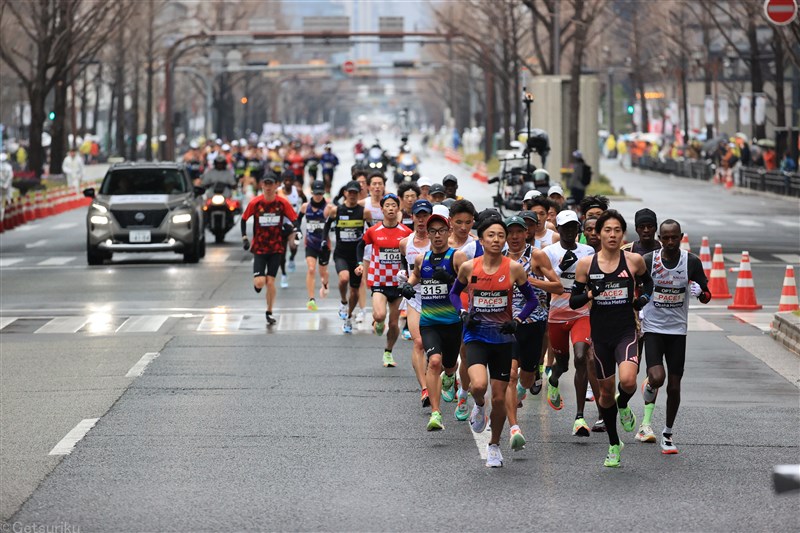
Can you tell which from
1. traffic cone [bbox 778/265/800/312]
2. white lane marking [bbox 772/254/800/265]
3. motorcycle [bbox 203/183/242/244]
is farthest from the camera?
motorcycle [bbox 203/183/242/244]

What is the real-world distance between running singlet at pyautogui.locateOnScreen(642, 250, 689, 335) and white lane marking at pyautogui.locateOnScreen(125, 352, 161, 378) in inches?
233

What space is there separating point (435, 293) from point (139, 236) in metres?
18.5

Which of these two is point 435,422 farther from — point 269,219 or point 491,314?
point 269,219

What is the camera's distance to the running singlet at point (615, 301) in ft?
37.9

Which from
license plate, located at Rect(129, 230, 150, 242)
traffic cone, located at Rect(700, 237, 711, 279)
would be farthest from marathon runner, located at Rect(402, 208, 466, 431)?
license plate, located at Rect(129, 230, 150, 242)

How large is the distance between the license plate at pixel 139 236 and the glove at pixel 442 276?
1863 centimetres

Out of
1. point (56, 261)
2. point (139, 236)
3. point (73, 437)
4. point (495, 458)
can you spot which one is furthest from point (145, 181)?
point (495, 458)

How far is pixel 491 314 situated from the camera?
11.5 metres

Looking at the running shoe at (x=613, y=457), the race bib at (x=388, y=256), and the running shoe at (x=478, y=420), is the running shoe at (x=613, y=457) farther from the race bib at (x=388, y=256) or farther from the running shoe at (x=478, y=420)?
the race bib at (x=388, y=256)

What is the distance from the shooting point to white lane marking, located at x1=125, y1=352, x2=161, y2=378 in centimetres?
1611

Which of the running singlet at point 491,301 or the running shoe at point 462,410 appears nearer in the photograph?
the running singlet at point 491,301

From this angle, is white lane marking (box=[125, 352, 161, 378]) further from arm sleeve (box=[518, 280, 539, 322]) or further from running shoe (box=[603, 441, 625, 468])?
running shoe (box=[603, 441, 625, 468])

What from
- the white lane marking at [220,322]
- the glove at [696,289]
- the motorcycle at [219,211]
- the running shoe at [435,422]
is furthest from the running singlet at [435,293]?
the motorcycle at [219,211]

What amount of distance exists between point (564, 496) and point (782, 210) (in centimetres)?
3957
